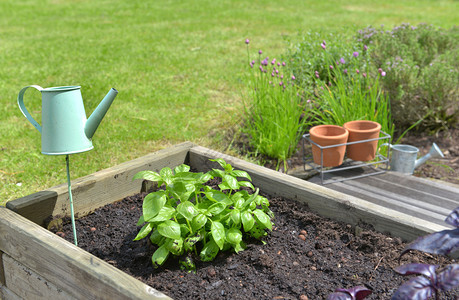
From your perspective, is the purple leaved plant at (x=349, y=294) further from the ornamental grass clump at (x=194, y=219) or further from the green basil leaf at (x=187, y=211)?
the green basil leaf at (x=187, y=211)

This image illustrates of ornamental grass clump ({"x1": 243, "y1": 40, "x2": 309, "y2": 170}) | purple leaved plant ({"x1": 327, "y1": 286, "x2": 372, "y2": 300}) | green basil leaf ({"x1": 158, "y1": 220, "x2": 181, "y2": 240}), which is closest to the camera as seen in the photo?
purple leaved plant ({"x1": 327, "y1": 286, "x2": 372, "y2": 300})

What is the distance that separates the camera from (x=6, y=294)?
6.57ft

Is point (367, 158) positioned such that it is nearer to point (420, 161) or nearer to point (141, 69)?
point (420, 161)

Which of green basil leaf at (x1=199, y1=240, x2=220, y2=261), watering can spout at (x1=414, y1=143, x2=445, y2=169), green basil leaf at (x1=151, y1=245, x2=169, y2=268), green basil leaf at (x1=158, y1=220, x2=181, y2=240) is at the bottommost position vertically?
watering can spout at (x1=414, y1=143, x2=445, y2=169)

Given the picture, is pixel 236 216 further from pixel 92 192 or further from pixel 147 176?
pixel 92 192

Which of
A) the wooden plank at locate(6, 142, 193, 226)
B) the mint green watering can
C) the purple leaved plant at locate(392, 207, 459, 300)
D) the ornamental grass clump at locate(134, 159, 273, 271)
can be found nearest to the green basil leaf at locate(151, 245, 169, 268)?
the ornamental grass clump at locate(134, 159, 273, 271)

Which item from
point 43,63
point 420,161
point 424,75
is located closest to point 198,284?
point 420,161

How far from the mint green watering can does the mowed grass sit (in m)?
1.41

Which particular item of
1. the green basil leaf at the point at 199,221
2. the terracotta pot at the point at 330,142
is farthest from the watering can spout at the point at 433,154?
the green basil leaf at the point at 199,221

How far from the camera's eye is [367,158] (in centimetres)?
321

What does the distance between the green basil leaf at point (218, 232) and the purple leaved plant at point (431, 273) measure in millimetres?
761

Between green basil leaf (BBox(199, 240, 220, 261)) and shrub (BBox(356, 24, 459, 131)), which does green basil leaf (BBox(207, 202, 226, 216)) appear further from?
shrub (BBox(356, 24, 459, 131))

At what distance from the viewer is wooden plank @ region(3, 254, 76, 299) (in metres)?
1.70

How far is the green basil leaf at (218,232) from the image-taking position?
1.69 m
